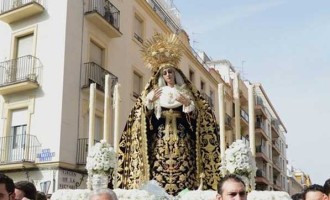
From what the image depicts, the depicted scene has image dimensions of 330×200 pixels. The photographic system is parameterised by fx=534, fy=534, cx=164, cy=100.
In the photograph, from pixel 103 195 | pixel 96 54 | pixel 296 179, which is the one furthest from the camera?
pixel 296 179

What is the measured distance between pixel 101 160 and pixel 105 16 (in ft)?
37.2

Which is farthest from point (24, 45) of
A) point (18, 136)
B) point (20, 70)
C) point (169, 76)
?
point (169, 76)

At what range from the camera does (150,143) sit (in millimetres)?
5551

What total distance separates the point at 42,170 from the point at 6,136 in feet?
5.29

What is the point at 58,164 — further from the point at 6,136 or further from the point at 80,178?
the point at 6,136

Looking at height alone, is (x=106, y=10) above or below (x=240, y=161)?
above

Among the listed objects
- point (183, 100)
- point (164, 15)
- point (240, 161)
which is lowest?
point (240, 161)

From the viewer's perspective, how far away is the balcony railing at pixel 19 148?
531 inches

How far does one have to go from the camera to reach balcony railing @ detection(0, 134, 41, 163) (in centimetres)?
1348

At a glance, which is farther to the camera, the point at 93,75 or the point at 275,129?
the point at 275,129

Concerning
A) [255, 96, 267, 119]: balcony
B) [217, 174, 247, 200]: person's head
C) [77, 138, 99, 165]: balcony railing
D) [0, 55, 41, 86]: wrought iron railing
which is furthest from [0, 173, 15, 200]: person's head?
[255, 96, 267, 119]: balcony

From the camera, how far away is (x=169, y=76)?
5473mm

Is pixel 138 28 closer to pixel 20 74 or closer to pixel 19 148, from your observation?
pixel 20 74

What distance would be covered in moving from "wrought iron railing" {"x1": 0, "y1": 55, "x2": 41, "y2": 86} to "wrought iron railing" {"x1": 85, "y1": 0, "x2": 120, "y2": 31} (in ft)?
A: 7.01
